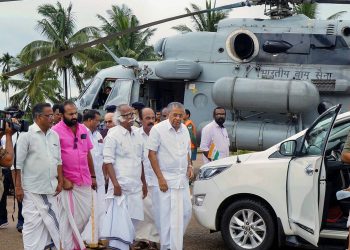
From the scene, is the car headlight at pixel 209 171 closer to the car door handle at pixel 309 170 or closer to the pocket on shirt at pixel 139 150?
the pocket on shirt at pixel 139 150

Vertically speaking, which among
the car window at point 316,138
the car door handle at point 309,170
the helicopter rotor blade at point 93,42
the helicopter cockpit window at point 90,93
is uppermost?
the helicopter rotor blade at point 93,42

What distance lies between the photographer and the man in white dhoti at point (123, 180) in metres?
6.91

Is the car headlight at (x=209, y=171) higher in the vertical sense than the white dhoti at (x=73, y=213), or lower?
higher

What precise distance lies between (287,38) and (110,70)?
4.23 m

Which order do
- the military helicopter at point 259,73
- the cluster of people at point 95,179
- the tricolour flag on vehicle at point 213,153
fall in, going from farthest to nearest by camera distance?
the military helicopter at point 259,73
the tricolour flag on vehicle at point 213,153
the cluster of people at point 95,179

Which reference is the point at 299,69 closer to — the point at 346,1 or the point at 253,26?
the point at 253,26

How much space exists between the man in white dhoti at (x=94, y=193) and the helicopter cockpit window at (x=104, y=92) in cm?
630

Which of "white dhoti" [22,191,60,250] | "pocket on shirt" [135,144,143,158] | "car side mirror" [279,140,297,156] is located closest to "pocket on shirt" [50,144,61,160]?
"white dhoti" [22,191,60,250]

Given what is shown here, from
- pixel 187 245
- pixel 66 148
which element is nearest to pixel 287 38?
pixel 187 245

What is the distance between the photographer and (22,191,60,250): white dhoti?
6336mm

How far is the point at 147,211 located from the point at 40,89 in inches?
1245

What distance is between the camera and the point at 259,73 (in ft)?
43.2

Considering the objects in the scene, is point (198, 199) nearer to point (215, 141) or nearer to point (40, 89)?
point (215, 141)

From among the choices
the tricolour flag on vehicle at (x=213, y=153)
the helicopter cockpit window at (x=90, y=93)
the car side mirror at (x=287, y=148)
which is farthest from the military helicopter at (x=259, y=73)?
the car side mirror at (x=287, y=148)
